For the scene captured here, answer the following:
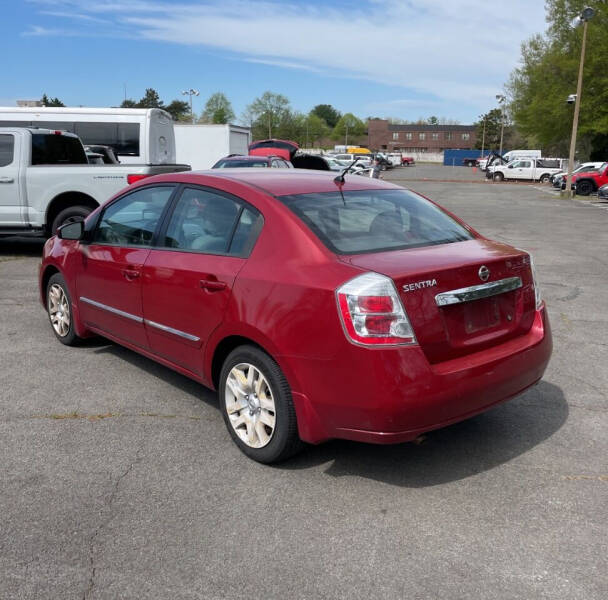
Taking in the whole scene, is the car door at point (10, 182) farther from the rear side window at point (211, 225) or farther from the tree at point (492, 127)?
the tree at point (492, 127)

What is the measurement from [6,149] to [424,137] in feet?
477

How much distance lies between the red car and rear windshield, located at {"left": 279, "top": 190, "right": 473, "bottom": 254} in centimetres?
1

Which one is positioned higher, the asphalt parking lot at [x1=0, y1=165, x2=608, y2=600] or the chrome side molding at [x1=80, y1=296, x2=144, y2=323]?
the chrome side molding at [x1=80, y1=296, x2=144, y2=323]

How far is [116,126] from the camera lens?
1942 cm

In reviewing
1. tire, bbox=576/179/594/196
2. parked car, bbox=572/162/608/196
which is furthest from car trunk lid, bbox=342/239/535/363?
tire, bbox=576/179/594/196

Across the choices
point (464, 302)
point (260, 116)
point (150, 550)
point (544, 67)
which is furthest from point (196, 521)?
point (260, 116)

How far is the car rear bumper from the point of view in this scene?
3.13 metres

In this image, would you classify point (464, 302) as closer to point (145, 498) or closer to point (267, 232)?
point (267, 232)

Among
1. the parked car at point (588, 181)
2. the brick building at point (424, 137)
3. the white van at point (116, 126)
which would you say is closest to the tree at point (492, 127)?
the brick building at point (424, 137)

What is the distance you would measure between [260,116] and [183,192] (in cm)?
10630

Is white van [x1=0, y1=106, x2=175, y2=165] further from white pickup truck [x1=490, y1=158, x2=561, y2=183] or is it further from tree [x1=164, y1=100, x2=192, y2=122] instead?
tree [x1=164, y1=100, x2=192, y2=122]

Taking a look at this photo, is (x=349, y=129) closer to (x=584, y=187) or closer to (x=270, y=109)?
(x=270, y=109)

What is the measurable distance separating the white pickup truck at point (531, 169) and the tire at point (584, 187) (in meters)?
14.1

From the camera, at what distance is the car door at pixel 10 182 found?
34.6 ft
